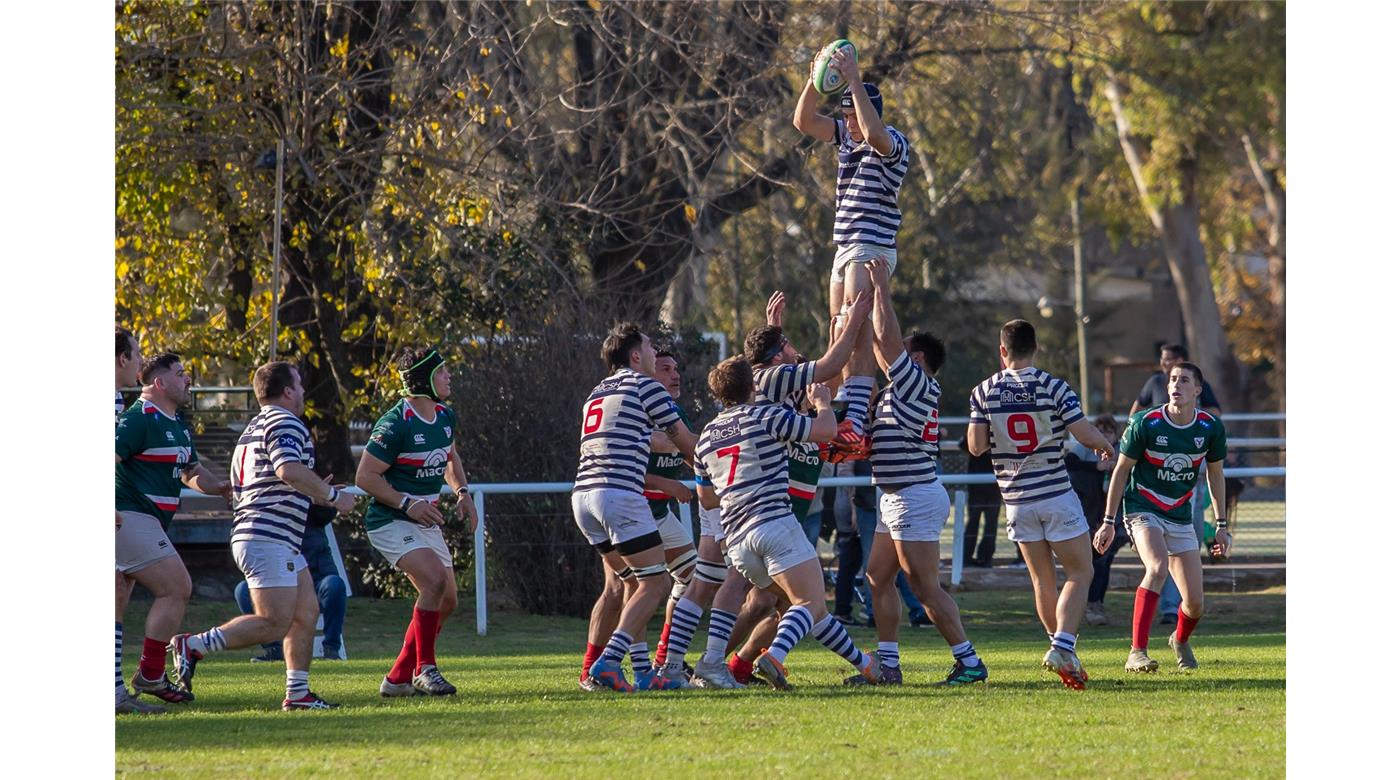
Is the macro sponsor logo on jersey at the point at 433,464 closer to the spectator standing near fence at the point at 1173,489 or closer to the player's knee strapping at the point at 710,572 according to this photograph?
the player's knee strapping at the point at 710,572

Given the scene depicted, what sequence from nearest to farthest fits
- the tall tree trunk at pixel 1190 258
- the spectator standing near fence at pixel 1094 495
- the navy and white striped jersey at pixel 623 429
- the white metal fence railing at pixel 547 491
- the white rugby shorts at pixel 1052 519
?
the navy and white striped jersey at pixel 623 429, the white rugby shorts at pixel 1052 519, the white metal fence railing at pixel 547 491, the spectator standing near fence at pixel 1094 495, the tall tree trunk at pixel 1190 258

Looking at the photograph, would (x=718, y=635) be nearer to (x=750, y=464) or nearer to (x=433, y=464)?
(x=750, y=464)

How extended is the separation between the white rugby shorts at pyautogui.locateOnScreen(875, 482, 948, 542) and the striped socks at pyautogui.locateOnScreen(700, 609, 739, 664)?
1041 mm

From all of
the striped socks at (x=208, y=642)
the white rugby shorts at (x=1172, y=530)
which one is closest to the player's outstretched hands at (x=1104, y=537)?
the white rugby shorts at (x=1172, y=530)

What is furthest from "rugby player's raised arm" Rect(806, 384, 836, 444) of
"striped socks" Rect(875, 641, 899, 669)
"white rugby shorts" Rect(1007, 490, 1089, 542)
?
"striped socks" Rect(875, 641, 899, 669)

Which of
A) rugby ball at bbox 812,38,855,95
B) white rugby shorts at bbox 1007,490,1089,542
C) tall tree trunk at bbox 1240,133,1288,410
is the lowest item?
white rugby shorts at bbox 1007,490,1089,542

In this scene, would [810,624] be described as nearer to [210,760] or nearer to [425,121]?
[210,760]

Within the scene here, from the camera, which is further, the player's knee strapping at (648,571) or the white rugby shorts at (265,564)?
the player's knee strapping at (648,571)

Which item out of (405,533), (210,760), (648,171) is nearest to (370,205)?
(648,171)

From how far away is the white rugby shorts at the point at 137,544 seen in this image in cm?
941

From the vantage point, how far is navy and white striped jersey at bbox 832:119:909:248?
9.39 m

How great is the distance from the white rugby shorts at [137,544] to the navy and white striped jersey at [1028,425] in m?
4.58

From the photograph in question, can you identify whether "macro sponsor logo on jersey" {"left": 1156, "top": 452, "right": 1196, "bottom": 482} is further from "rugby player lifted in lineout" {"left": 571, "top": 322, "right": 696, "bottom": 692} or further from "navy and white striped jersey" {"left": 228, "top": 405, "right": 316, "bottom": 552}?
"navy and white striped jersey" {"left": 228, "top": 405, "right": 316, "bottom": 552}

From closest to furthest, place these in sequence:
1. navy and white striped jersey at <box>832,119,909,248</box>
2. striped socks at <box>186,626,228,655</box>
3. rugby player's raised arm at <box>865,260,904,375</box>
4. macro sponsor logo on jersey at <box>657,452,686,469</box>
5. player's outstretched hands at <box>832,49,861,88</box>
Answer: player's outstretched hands at <box>832,49,861,88</box>
striped socks at <box>186,626,228,655</box>
navy and white striped jersey at <box>832,119,909,248</box>
rugby player's raised arm at <box>865,260,904,375</box>
macro sponsor logo on jersey at <box>657,452,686,469</box>
